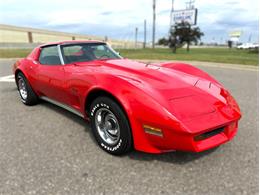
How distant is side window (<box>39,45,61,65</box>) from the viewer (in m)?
3.78

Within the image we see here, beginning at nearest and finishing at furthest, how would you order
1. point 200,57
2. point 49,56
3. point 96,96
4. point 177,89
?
point 177,89, point 96,96, point 49,56, point 200,57

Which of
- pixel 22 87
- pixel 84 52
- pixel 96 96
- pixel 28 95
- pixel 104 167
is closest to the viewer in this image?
pixel 104 167

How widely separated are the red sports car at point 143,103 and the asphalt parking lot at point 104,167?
0.24 meters

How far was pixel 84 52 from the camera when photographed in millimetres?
3820

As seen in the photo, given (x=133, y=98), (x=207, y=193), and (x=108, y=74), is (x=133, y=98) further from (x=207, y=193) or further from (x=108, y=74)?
(x=207, y=193)

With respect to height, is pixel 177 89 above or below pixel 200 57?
above

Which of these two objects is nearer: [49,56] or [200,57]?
[49,56]

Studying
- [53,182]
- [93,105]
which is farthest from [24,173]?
[93,105]

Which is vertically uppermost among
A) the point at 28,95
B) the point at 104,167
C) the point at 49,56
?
the point at 49,56

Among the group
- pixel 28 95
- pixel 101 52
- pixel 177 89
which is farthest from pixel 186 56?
pixel 177 89

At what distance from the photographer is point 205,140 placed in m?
2.31

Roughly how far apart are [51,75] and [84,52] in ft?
2.09

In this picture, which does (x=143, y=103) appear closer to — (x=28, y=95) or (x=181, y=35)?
(x=28, y=95)

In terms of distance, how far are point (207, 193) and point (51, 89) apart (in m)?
2.69
